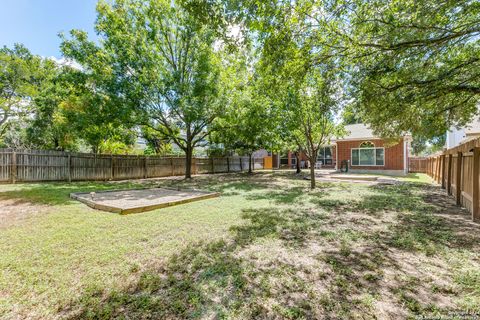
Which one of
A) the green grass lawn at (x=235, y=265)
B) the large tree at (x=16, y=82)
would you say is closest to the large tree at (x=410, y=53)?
the green grass lawn at (x=235, y=265)

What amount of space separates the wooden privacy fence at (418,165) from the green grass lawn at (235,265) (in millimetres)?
18405

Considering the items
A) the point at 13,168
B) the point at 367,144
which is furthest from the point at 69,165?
the point at 367,144

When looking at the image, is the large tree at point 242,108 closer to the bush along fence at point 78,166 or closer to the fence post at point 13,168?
the bush along fence at point 78,166

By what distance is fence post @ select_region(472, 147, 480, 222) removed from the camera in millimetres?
4680

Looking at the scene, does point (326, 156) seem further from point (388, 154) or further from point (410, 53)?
point (410, 53)

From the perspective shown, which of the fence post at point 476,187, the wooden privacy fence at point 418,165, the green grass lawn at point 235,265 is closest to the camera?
the green grass lawn at point 235,265

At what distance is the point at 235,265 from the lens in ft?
9.60

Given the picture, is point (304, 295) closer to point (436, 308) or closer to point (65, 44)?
point (436, 308)

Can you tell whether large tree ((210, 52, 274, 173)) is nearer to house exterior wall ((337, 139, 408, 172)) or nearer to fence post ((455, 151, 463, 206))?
fence post ((455, 151, 463, 206))

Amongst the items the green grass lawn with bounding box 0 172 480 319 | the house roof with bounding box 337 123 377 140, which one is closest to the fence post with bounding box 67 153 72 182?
the green grass lawn with bounding box 0 172 480 319

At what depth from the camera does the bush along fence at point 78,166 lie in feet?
32.9

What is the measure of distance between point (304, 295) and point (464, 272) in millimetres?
2189

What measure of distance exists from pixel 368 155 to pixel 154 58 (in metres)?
17.4

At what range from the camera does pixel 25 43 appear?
1579cm
